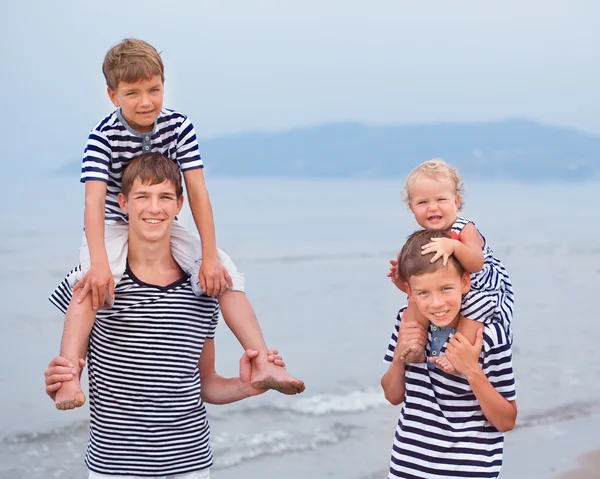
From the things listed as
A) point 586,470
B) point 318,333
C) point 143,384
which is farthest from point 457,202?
point 318,333

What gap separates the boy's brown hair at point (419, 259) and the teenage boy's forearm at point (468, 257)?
0.02 meters

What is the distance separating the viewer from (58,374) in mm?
2896

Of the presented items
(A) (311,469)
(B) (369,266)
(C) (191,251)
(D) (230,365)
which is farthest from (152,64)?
(B) (369,266)

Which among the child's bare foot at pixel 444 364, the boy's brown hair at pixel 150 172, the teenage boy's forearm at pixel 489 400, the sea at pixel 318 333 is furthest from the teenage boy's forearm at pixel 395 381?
the sea at pixel 318 333

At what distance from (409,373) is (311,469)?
3.20 meters

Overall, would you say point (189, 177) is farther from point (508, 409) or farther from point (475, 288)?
point (508, 409)

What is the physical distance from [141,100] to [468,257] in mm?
1226

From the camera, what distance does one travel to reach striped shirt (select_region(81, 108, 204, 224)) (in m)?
3.15

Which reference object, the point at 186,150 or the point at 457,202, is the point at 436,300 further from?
the point at 186,150

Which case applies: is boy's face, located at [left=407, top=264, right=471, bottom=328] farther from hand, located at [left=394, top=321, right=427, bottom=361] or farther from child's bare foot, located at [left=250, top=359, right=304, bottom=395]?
child's bare foot, located at [left=250, top=359, right=304, bottom=395]

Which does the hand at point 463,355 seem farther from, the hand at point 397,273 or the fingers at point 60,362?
the fingers at point 60,362

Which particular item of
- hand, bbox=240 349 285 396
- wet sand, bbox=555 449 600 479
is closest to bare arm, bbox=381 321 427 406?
hand, bbox=240 349 285 396

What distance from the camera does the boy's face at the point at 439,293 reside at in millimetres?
2824

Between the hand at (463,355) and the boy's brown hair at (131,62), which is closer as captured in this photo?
the hand at (463,355)
